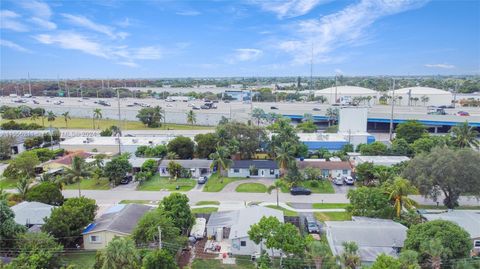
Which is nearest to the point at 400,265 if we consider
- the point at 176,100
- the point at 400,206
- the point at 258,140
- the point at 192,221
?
the point at 400,206

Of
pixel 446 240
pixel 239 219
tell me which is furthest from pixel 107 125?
pixel 446 240

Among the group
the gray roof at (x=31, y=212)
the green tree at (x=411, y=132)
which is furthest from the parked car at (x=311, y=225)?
the green tree at (x=411, y=132)

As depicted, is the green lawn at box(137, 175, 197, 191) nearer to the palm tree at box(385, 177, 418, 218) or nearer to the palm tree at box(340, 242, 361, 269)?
the palm tree at box(385, 177, 418, 218)

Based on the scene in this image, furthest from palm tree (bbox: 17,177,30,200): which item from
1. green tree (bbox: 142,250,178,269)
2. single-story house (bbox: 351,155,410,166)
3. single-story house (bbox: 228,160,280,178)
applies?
single-story house (bbox: 351,155,410,166)

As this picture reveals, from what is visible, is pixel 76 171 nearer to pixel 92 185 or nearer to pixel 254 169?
pixel 92 185

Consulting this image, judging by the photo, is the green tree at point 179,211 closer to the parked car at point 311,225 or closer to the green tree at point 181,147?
the parked car at point 311,225

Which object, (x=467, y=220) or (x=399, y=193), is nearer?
(x=467, y=220)

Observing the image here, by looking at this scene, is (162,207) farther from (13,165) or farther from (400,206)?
(13,165)
